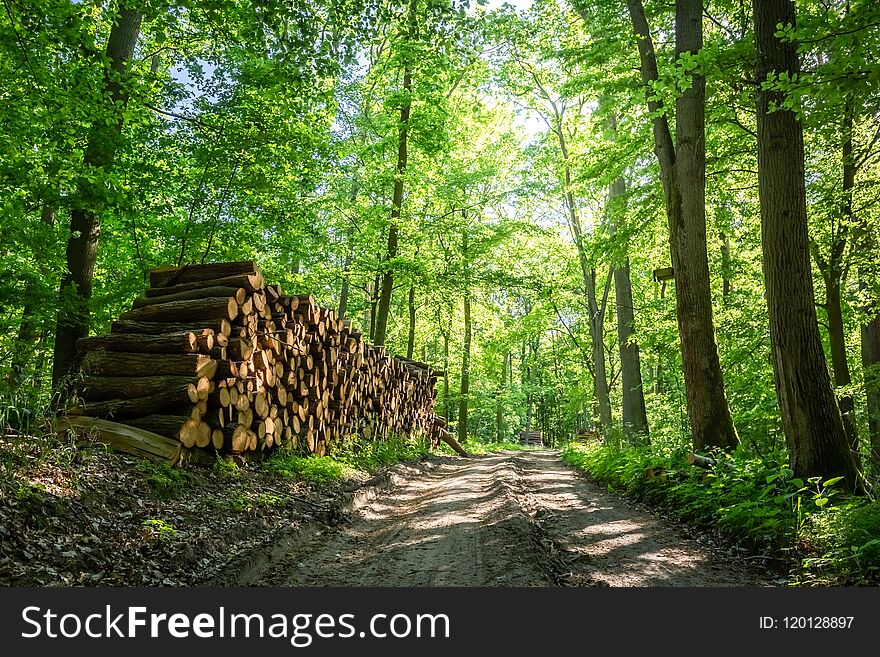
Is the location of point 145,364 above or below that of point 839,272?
below

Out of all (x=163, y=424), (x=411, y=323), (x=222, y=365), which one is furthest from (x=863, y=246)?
(x=411, y=323)

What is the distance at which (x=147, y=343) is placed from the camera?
6.25 m

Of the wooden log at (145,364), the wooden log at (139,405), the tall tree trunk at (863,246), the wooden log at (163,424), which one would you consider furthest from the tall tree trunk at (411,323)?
the wooden log at (163,424)

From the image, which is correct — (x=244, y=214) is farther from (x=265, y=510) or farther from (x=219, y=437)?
(x=265, y=510)

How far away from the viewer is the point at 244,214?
10.2m

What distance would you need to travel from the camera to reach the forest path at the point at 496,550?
4090 mm

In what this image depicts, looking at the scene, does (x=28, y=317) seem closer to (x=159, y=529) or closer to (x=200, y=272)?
(x=200, y=272)

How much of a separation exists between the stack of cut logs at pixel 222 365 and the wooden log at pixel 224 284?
14mm

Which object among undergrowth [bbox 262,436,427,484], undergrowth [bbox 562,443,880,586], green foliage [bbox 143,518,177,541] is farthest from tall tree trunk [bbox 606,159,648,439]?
green foliage [bbox 143,518,177,541]

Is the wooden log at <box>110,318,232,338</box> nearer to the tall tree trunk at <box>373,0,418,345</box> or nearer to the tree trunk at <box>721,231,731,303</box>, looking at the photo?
the tall tree trunk at <box>373,0,418,345</box>

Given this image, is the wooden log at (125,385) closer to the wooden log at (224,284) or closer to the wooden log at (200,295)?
the wooden log at (200,295)

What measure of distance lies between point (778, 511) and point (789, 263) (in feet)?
9.02

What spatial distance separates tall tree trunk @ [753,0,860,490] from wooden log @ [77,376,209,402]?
6613 mm

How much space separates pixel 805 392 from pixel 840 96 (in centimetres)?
295
